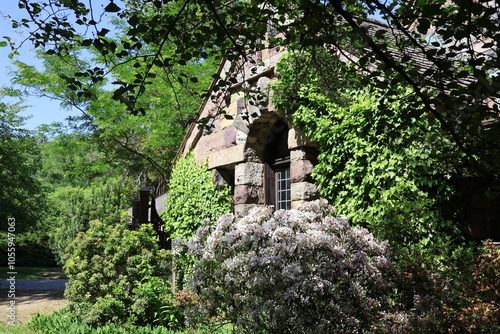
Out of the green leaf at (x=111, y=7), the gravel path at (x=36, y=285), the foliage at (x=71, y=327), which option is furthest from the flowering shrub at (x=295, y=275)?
the gravel path at (x=36, y=285)

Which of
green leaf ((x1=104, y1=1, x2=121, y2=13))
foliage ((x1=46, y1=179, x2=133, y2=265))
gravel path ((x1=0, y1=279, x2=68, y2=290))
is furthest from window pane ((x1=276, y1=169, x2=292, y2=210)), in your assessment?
gravel path ((x1=0, y1=279, x2=68, y2=290))

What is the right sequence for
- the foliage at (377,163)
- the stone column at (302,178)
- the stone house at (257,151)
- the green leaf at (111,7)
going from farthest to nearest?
the stone house at (257,151) → the stone column at (302,178) → the foliage at (377,163) → the green leaf at (111,7)

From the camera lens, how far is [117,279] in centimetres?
730

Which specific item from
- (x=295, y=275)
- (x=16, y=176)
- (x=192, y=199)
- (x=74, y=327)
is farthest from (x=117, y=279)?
(x=16, y=176)

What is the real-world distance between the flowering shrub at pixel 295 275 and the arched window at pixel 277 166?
3.40 metres

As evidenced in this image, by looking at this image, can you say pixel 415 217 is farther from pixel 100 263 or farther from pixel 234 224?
pixel 100 263

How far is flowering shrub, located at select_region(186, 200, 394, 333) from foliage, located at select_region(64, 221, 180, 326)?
100.0 inches

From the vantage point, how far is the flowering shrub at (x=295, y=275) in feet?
13.3

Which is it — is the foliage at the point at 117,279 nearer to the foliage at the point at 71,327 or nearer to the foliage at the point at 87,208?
the foliage at the point at 71,327

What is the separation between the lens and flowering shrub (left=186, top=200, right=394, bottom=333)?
13.3 ft

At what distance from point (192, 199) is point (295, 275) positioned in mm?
5104

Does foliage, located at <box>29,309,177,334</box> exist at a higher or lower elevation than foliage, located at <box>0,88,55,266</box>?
lower

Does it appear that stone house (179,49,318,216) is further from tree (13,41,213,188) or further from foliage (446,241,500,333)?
foliage (446,241,500,333)

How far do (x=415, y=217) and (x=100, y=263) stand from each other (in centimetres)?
500
